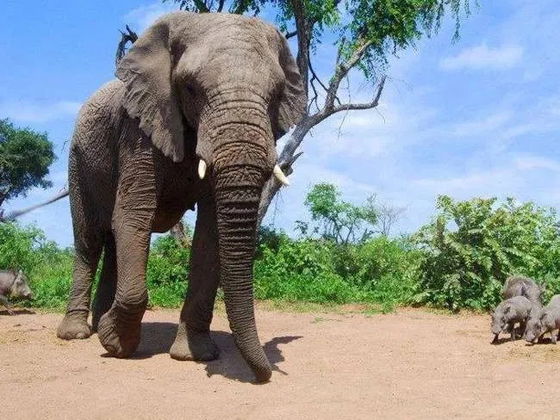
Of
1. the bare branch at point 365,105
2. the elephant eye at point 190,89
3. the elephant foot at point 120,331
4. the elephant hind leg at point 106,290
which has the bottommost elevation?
the elephant foot at point 120,331

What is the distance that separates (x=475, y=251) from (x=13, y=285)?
24.1ft

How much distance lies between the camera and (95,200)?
26.8 feet

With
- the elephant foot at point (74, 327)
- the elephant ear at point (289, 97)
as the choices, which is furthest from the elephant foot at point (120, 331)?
the elephant ear at point (289, 97)

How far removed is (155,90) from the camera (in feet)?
21.9

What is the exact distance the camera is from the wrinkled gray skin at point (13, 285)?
452 inches

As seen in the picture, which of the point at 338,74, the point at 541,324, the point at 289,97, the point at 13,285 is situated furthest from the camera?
the point at 338,74

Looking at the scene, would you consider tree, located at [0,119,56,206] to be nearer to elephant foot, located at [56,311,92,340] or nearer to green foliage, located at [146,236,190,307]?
green foliage, located at [146,236,190,307]

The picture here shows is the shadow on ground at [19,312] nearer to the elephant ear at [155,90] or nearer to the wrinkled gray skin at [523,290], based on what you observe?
the elephant ear at [155,90]

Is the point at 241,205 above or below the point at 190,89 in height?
below

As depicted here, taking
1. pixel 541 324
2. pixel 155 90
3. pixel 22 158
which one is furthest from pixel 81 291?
pixel 22 158

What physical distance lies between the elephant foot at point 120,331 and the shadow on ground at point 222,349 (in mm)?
174

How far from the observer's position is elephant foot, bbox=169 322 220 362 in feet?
22.4

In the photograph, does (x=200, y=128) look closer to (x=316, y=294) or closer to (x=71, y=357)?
(x=71, y=357)

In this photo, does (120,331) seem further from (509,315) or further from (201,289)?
(509,315)
